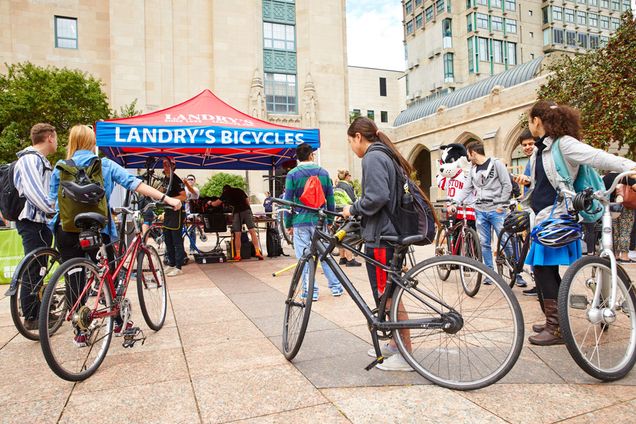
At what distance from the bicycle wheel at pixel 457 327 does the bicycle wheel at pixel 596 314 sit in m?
0.46

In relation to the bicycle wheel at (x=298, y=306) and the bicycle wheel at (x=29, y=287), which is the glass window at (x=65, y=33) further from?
the bicycle wheel at (x=298, y=306)

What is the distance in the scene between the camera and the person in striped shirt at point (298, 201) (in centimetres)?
594

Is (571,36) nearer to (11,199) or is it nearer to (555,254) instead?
(555,254)

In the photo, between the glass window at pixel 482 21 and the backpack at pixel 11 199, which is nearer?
the backpack at pixel 11 199

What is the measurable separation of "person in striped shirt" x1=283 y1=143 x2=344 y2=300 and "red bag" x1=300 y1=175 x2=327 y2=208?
0.14 metres

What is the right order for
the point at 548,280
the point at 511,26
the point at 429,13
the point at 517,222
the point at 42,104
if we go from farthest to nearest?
the point at 429,13, the point at 511,26, the point at 42,104, the point at 517,222, the point at 548,280

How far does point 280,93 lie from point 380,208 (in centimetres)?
3299

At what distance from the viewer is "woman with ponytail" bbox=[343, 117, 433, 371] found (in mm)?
3223

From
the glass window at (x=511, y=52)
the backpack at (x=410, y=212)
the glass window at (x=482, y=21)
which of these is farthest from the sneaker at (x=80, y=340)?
the glass window at (x=511, y=52)

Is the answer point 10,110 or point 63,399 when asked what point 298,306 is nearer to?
point 63,399

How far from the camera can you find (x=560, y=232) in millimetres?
3459

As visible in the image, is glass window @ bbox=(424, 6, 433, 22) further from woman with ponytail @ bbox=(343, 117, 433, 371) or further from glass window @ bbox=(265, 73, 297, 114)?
woman with ponytail @ bbox=(343, 117, 433, 371)

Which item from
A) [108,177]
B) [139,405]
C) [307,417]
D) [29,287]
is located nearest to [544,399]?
[307,417]

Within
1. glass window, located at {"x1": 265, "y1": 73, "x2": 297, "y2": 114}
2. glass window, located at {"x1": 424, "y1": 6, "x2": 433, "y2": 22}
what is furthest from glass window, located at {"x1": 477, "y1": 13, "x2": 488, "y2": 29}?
glass window, located at {"x1": 265, "y1": 73, "x2": 297, "y2": 114}
